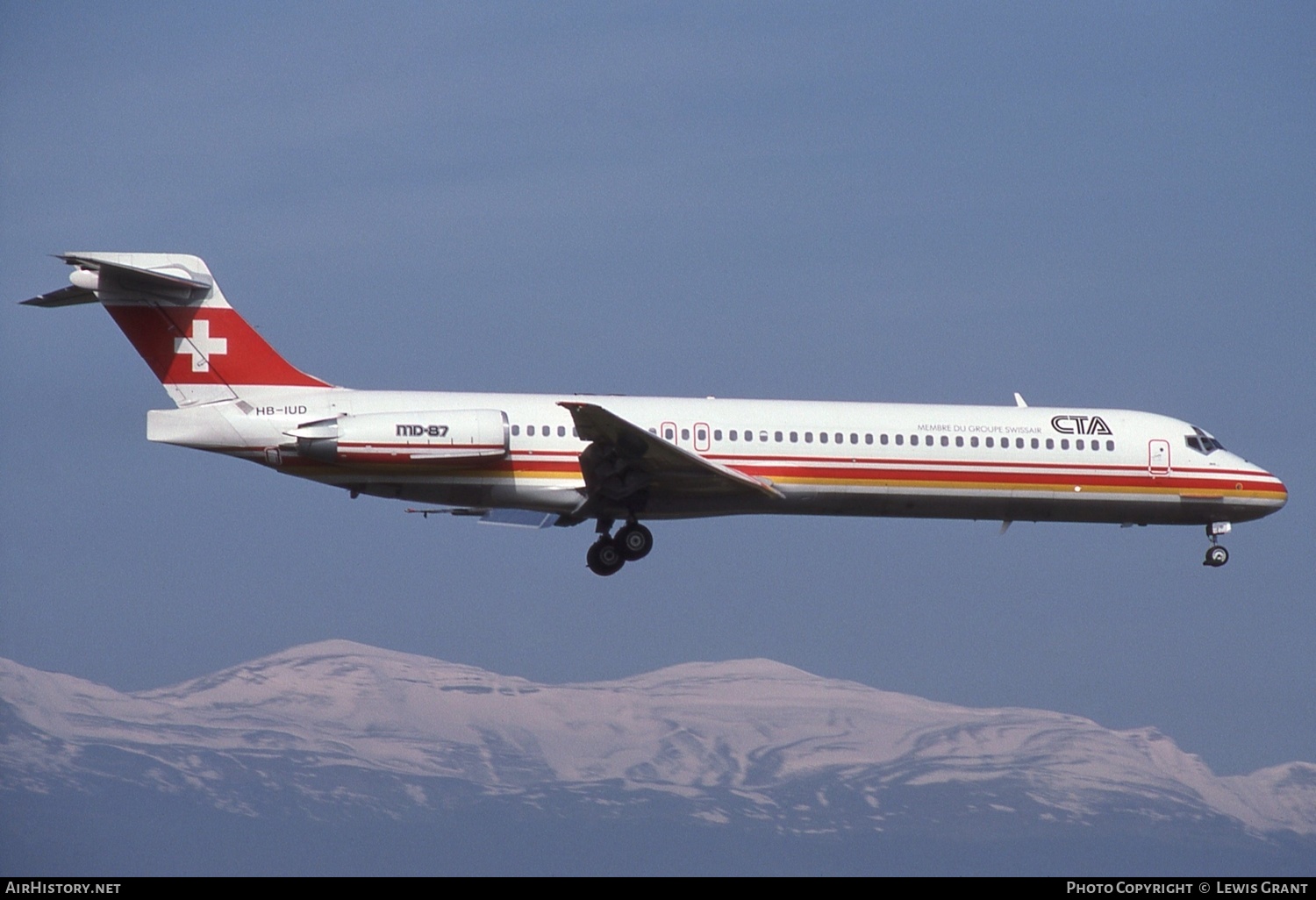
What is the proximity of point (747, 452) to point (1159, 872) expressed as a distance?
1245 inches

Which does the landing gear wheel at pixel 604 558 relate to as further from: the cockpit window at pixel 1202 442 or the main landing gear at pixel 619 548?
the cockpit window at pixel 1202 442

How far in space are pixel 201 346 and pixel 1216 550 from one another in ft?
65.5

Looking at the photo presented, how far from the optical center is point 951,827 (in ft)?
186

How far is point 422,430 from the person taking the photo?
29.5 metres

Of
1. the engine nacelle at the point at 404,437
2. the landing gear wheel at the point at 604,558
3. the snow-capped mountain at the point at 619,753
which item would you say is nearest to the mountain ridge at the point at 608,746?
the snow-capped mountain at the point at 619,753

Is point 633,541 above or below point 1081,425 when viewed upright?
below

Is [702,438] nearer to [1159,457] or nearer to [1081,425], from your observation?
[1081,425]

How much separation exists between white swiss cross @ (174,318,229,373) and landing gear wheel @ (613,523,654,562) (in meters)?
7.96

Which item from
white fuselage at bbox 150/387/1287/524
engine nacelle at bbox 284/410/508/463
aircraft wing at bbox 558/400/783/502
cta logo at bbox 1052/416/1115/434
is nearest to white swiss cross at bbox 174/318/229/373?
white fuselage at bbox 150/387/1287/524

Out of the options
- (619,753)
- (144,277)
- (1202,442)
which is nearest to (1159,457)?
(1202,442)

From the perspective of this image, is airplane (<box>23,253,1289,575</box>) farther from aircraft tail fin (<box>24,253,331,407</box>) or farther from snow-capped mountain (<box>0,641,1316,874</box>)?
snow-capped mountain (<box>0,641,1316,874</box>)

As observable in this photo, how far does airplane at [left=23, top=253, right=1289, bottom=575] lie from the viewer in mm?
29766

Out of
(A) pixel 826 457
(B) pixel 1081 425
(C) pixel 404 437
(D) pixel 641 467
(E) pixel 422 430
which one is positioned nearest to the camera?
(C) pixel 404 437

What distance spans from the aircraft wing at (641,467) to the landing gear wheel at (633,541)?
0.83 meters
